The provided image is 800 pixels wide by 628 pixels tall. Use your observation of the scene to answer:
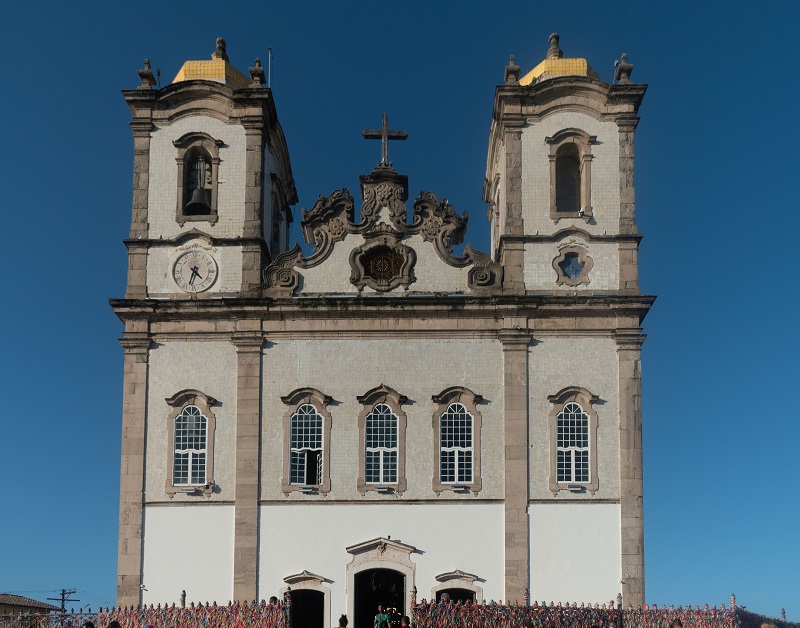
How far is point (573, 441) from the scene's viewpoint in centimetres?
3222

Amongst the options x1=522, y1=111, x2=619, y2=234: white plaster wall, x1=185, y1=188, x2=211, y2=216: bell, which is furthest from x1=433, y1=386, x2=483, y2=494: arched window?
x1=185, y1=188, x2=211, y2=216: bell

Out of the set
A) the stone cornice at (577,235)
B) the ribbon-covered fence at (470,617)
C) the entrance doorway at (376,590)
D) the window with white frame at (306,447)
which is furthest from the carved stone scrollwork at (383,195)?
the ribbon-covered fence at (470,617)

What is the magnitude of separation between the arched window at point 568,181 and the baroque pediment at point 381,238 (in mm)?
3305

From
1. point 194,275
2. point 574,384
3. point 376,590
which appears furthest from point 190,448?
point 574,384

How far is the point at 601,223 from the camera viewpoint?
111ft

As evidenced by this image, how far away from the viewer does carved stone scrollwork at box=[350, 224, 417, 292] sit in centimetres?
3359

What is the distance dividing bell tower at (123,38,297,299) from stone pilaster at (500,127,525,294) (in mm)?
6890

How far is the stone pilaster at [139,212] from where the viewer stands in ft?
111

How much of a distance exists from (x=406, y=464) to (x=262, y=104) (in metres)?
11.1

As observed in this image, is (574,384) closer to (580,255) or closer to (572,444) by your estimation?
(572,444)

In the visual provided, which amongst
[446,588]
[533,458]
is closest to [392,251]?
[533,458]

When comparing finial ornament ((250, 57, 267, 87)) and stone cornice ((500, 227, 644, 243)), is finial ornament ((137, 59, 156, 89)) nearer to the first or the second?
finial ornament ((250, 57, 267, 87))

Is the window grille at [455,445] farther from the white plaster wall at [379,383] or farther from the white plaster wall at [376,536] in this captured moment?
the white plaster wall at [376,536]

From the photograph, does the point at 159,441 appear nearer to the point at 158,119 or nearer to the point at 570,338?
the point at 158,119
